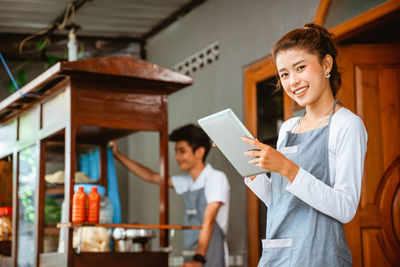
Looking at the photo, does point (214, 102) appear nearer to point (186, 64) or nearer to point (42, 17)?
point (186, 64)

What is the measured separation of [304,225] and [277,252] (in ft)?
0.41

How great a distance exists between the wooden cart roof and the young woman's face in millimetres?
1878

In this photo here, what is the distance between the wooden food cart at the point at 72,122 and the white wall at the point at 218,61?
0.98 metres

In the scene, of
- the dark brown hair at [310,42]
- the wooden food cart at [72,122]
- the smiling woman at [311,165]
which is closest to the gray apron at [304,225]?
the smiling woman at [311,165]

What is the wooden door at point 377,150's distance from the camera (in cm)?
354

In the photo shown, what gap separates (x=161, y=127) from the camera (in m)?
3.92

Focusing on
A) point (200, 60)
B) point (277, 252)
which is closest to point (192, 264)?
point (200, 60)

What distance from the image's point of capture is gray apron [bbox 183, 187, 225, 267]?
4.34m

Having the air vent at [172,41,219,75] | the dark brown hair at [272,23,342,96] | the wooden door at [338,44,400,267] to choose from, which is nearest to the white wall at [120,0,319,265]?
the air vent at [172,41,219,75]

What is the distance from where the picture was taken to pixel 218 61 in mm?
5293

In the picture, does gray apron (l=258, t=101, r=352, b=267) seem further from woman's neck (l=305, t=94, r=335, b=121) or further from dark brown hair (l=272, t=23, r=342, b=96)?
dark brown hair (l=272, t=23, r=342, b=96)

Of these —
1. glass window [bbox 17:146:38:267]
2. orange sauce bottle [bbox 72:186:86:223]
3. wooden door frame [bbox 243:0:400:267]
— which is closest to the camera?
orange sauce bottle [bbox 72:186:86:223]

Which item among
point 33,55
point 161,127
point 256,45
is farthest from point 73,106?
point 33,55

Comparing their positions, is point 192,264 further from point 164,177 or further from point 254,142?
point 254,142
